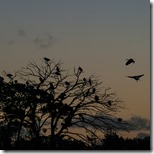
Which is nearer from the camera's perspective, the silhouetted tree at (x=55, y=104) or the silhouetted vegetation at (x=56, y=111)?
the silhouetted vegetation at (x=56, y=111)

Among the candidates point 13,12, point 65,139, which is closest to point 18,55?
point 13,12

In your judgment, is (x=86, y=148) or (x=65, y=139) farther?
(x=65, y=139)

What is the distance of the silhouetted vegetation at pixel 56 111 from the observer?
113 inches

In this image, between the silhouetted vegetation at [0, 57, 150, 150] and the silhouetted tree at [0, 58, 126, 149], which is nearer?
the silhouetted vegetation at [0, 57, 150, 150]

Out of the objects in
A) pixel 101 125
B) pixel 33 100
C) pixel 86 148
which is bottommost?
pixel 86 148

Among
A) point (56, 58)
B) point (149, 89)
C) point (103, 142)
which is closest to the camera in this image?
point (149, 89)

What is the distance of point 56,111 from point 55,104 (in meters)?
0.09

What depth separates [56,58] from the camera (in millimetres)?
3121

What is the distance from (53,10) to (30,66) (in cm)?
46

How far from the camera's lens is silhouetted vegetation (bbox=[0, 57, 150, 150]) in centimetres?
287

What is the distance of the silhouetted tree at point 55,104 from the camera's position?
3073 mm

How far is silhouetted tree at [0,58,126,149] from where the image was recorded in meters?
3.07

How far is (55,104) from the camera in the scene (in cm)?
367

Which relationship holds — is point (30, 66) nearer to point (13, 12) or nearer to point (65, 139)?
point (13, 12)
